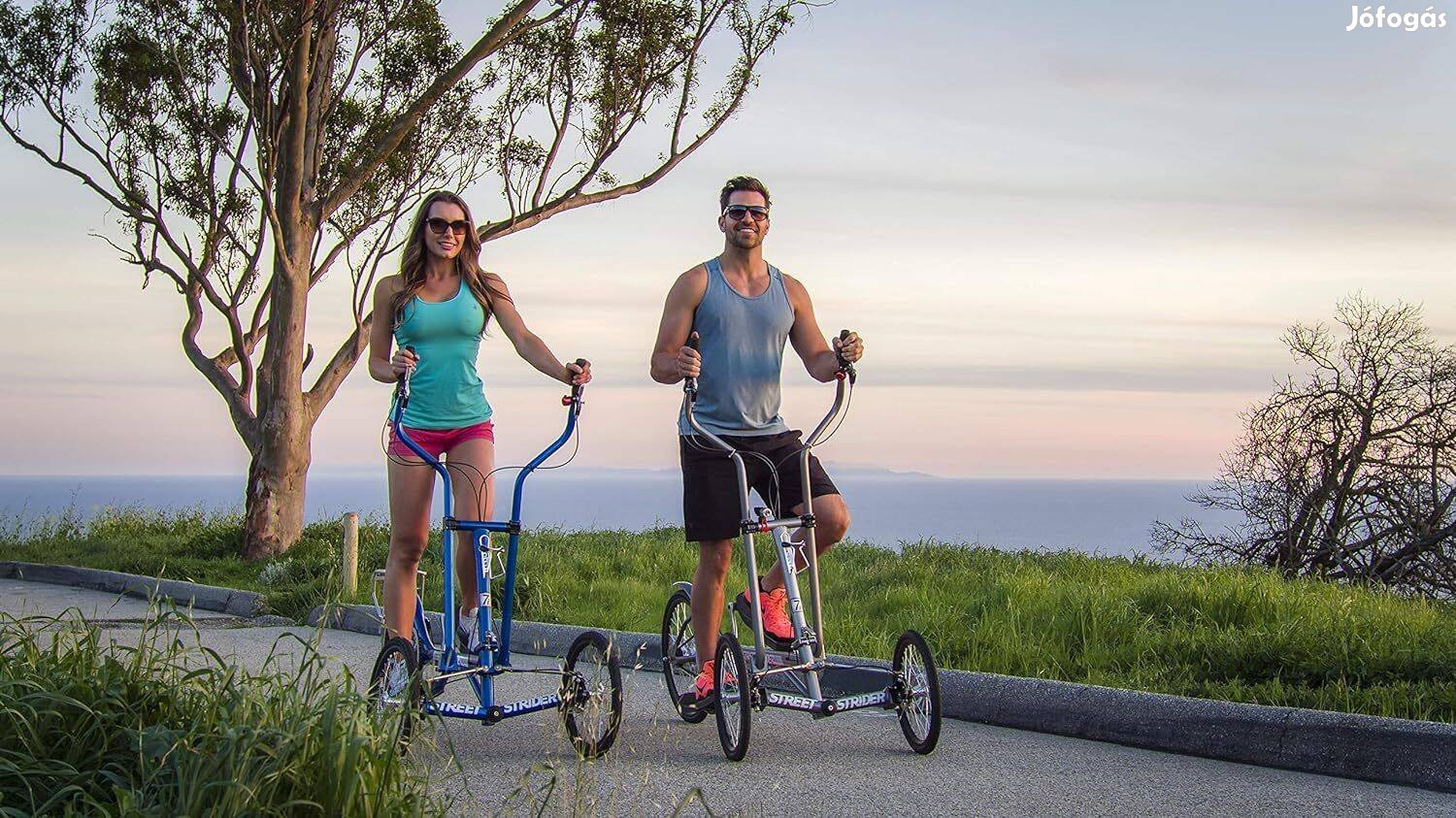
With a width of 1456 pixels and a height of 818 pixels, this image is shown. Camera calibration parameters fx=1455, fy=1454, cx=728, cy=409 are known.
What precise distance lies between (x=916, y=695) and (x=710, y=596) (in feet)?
3.39

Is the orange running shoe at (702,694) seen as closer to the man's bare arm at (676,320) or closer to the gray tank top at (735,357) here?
the gray tank top at (735,357)

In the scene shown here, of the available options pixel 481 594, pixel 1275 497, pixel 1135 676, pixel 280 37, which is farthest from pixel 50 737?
pixel 280 37

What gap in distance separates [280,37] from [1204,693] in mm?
13259

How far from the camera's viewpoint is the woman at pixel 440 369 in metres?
6.10

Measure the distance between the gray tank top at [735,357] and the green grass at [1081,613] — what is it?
197cm

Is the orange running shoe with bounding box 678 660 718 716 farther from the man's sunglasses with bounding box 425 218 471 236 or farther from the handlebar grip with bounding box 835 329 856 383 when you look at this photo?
the man's sunglasses with bounding box 425 218 471 236

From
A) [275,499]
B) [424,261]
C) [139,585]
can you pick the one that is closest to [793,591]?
[424,261]

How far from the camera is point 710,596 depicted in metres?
6.28

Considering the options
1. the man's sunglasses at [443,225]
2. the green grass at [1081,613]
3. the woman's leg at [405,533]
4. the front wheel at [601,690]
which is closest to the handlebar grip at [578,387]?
the woman's leg at [405,533]

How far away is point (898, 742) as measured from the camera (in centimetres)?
611

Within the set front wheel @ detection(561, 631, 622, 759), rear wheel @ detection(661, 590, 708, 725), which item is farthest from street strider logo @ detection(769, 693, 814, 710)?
rear wheel @ detection(661, 590, 708, 725)

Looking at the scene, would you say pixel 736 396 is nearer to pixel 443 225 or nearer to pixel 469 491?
pixel 469 491

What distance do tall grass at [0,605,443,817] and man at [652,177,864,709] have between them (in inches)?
88.4

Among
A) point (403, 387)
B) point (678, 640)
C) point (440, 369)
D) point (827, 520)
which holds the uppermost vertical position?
point (440, 369)
